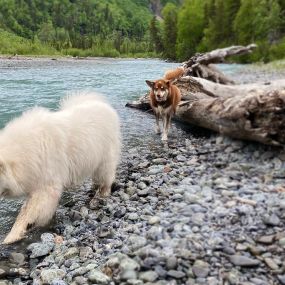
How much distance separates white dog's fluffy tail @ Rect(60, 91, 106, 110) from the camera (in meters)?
6.26

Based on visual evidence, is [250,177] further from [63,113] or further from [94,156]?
[63,113]

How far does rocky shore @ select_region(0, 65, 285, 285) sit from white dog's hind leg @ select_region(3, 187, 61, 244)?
0.21 m

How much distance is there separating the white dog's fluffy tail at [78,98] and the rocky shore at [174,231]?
53.6 inches

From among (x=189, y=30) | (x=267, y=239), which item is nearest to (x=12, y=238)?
(x=267, y=239)

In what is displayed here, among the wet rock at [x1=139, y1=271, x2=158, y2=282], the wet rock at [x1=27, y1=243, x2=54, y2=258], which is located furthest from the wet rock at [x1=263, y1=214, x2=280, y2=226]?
the wet rock at [x1=27, y1=243, x2=54, y2=258]

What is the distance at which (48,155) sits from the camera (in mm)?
5008

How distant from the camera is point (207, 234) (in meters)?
4.11

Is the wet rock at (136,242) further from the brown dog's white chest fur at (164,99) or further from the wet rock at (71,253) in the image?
the brown dog's white chest fur at (164,99)

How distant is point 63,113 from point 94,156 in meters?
0.74

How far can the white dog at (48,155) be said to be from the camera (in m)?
4.78

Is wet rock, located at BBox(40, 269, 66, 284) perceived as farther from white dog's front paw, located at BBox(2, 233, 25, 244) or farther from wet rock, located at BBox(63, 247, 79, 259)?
white dog's front paw, located at BBox(2, 233, 25, 244)

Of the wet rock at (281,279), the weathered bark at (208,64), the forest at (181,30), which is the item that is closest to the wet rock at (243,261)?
the wet rock at (281,279)

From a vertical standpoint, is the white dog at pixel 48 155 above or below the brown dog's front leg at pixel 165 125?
above

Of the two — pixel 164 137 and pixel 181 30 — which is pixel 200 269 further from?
pixel 181 30
